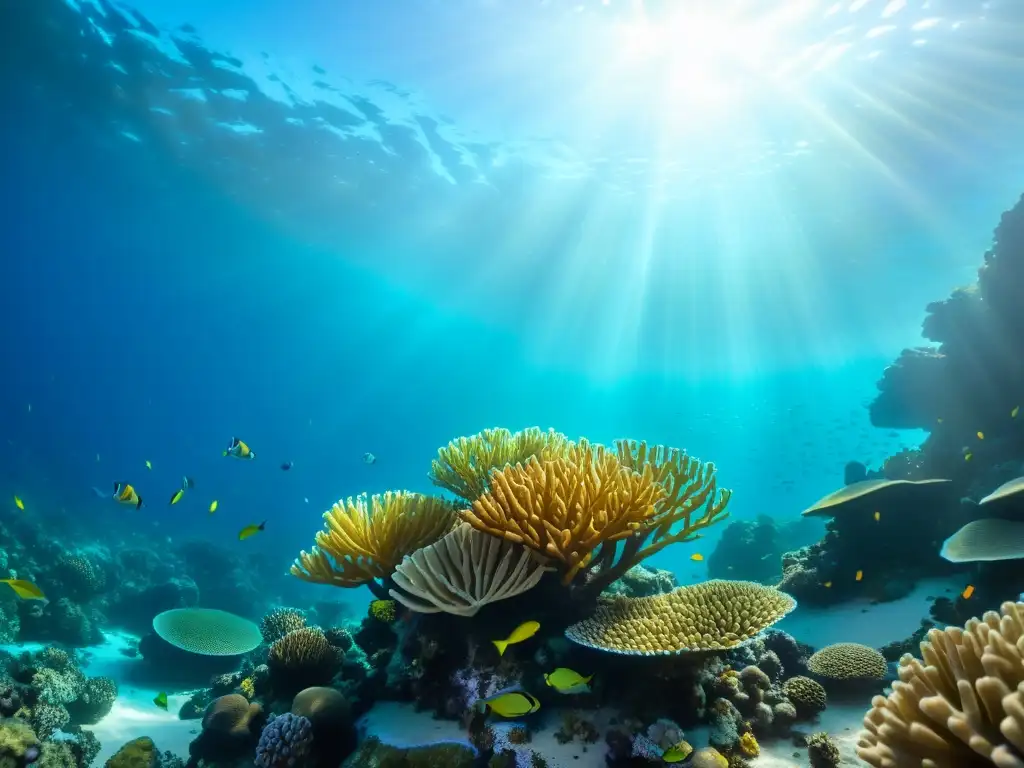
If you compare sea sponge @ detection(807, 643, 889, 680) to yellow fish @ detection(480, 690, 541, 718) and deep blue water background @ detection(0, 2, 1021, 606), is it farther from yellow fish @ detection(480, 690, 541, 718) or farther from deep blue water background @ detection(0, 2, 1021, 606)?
deep blue water background @ detection(0, 2, 1021, 606)

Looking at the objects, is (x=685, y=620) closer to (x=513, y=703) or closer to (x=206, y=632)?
(x=513, y=703)

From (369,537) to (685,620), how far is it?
312 centimetres

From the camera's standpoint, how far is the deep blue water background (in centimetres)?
2662

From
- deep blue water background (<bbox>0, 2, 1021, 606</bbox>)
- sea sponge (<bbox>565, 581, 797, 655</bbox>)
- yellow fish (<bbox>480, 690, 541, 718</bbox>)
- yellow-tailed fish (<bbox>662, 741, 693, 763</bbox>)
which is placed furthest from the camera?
deep blue water background (<bbox>0, 2, 1021, 606</bbox>)

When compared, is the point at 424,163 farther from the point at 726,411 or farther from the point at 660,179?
the point at 726,411

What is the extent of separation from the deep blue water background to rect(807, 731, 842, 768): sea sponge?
76.4ft

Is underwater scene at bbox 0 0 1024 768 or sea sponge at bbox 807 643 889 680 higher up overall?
underwater scene at bbox 0 0 1024 768

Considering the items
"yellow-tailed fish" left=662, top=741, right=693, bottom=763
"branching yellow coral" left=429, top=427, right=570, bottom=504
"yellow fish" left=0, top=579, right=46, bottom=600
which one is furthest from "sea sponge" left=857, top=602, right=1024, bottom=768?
"yellow fish" left=0, top=579, right=46, bottom=600

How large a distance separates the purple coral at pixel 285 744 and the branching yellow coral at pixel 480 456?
2.64 m

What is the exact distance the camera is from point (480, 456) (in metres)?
6.12

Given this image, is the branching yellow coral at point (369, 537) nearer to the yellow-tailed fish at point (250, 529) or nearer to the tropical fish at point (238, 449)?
the yellow-tailed fish at point (250, 529)

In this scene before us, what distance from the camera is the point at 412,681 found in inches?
200

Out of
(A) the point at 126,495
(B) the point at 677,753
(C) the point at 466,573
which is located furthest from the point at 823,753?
(A) the point at 126,495

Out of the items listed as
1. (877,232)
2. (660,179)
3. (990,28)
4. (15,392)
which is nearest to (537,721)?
(990,28)
